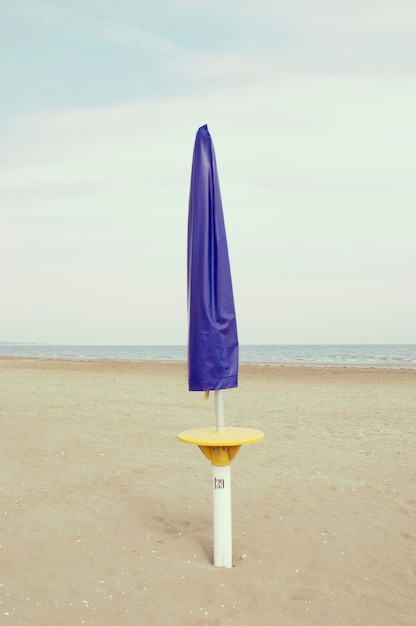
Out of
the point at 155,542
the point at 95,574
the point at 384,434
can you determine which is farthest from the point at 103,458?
the point at 384,434

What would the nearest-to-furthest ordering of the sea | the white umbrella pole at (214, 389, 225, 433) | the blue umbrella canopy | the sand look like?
the sand < the blue umbrella canopy < the white umbrella pole at (214, 389, 225, 433) < the sea

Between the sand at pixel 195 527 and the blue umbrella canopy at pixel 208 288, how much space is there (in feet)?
4.84

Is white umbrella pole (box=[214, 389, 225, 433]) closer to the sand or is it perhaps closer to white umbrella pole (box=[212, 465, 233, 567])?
white umbrella pole (box=[212, 465, 233, 567])

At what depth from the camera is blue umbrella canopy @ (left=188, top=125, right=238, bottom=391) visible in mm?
4418

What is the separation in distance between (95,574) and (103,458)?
12.1 feet

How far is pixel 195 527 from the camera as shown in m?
5.51

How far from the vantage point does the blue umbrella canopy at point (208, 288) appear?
4.42m

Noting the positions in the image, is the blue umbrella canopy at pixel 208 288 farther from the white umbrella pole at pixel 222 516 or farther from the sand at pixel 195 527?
the sand at pixel 195 527

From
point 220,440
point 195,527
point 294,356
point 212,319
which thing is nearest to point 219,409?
point 220,440

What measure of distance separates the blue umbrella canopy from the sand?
58.0 inches

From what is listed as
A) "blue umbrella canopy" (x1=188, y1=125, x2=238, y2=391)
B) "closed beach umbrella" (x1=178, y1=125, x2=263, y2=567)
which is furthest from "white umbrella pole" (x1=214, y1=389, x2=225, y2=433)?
"blue umbrella canopy" (x1=188, y1=125, x2=238, y2=391)

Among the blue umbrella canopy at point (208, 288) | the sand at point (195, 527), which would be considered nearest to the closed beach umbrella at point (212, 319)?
the blue umbrella canopy at point (208, 288)

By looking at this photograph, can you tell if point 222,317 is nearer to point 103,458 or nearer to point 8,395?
point 103,458

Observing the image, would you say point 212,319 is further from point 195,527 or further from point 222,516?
point 195,527
